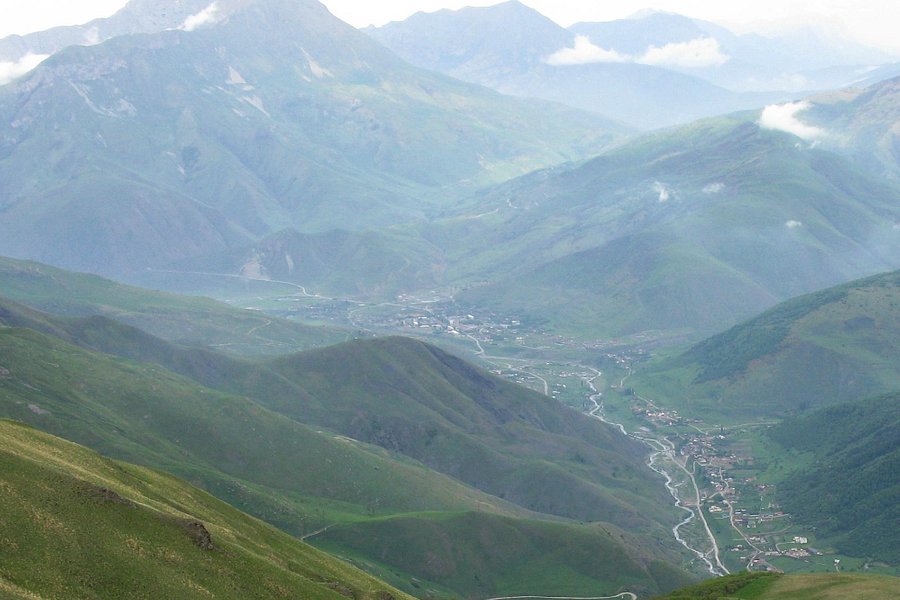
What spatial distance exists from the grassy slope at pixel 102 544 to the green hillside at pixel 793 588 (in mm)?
59028

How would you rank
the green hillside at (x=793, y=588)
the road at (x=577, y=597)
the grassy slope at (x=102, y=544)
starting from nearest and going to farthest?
the grassy slope at (x=102, y=544) → the green hillside at (x=793, y=588) → the road at (x=577, y=597)

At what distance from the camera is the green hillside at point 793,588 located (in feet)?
470

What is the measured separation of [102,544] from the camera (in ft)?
300

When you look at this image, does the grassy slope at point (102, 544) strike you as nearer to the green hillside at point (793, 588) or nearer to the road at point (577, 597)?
the green hillside at point (793, 588)

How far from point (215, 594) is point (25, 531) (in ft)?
54.1

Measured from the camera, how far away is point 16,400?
652ft

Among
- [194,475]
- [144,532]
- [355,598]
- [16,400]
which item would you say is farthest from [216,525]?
[16,400]

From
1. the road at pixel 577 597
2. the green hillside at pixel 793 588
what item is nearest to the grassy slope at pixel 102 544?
the green hillside at pixel 793 588

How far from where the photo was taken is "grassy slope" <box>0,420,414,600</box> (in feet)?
281

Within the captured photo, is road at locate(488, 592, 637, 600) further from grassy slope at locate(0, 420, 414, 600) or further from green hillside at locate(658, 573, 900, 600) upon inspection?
grassy slope at locate(0, 420, 414, 600)

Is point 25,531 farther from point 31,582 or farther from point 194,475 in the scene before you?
point 194,475

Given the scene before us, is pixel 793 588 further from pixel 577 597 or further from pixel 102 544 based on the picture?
pixel 102 544

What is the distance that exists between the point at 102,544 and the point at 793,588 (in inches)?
3979

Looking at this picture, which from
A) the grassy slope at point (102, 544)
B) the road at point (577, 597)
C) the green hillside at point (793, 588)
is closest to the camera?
the grassy slope at point (102, 544)
